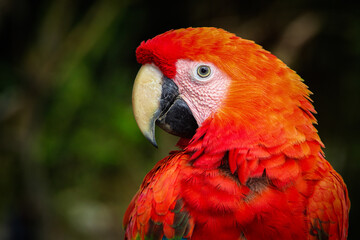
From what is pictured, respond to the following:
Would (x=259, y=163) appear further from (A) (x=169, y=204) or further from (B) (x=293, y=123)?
(A) (x=169, y=204)

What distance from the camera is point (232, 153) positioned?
38.5 inches

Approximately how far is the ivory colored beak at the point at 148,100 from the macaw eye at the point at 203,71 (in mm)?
134

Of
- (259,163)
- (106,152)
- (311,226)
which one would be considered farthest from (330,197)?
(106,152)

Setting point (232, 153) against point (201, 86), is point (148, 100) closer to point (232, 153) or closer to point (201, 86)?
point (201, 86)

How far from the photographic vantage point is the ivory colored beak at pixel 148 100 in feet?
3.70

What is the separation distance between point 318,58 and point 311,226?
2279mm

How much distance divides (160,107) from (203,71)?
0.18m

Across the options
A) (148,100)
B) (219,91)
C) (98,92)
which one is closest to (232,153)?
(219,91)

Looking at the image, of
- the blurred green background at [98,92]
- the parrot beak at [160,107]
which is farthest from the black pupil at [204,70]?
the blurred green background at [98,92]

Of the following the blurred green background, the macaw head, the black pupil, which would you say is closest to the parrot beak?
the macaw head

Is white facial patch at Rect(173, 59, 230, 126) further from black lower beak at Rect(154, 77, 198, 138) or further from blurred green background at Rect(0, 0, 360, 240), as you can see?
blurred green background at Rect(0, 0, 360, 240)

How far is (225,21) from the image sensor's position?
3.14m

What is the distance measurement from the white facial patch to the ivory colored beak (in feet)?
0.23

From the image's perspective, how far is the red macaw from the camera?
3.06ft
